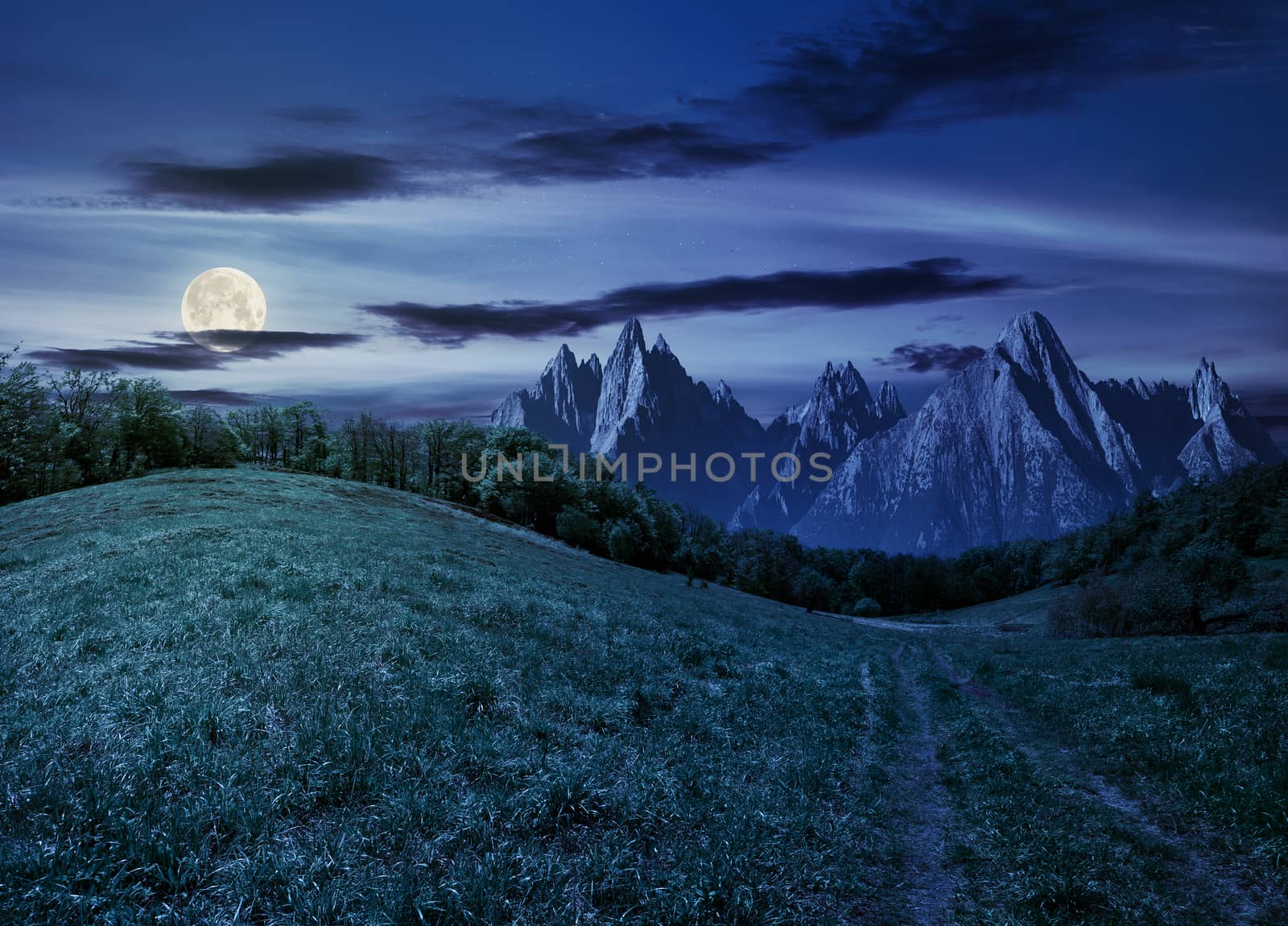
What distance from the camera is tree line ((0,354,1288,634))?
6681 centimetres

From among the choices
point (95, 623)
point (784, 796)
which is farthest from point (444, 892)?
point (95, 623)

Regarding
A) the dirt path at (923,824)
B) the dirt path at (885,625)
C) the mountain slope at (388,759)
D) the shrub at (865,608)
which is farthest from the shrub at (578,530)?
the shrub at (865,608)

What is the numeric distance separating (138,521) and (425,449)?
8286 cm

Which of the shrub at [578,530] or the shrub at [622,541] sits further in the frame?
the shrub at [578,530]

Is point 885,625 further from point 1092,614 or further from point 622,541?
point 622,541

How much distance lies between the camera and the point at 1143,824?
32.9 ft

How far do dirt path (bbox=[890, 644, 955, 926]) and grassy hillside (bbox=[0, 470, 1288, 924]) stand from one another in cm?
7

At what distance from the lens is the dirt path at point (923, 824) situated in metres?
7.89

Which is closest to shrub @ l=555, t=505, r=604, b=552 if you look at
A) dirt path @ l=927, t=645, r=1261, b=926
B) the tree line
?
the tree line

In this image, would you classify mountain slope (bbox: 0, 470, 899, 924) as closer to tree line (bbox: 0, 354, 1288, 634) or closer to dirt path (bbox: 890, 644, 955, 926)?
dirt path (bbox: 890, 644, 955, 926)

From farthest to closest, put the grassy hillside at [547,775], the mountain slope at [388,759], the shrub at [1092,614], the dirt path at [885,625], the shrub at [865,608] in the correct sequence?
the shrub at [865,608] → the dirt path at [885,625] → the shrub at [1092,614] → the grassy hillside at [547,775] → the mountain slope at [388,759]

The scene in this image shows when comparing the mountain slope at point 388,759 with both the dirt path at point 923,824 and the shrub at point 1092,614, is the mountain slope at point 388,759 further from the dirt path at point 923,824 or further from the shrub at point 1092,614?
the shrub at point 1092,614

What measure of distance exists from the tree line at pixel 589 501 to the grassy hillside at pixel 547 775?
198ft

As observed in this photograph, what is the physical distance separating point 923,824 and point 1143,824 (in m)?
3.51
